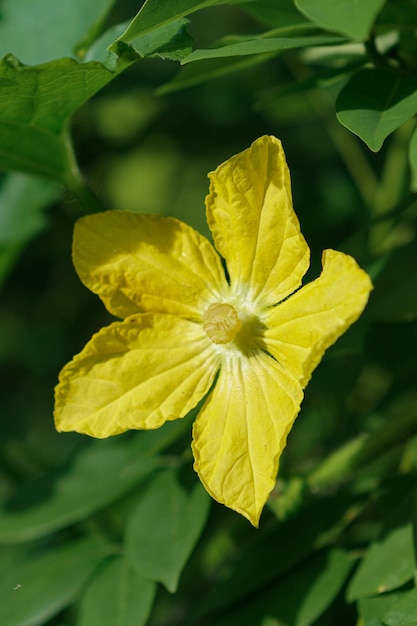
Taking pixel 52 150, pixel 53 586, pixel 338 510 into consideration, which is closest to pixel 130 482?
pixel 53 586

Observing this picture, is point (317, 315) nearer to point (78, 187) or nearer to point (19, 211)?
point (78, 187)

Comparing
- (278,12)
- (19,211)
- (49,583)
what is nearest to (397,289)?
(278,12)

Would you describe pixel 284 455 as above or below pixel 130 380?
below

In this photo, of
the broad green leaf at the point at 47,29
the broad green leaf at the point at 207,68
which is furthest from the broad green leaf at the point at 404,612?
the broad green leaf at the point at 47,29

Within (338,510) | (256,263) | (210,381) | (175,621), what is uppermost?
(256,263)

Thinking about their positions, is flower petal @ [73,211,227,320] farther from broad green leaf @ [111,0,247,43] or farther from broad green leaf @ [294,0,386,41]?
broad green leaf @ [294,0,386,41]

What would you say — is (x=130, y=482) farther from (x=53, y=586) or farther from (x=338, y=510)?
(x=338, y=510)
